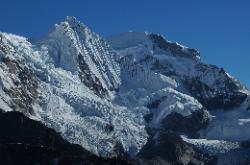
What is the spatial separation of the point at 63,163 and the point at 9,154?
45.8 ft

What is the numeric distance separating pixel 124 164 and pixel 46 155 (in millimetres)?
16211

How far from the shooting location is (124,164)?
6688 inches

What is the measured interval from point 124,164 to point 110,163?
108 inches

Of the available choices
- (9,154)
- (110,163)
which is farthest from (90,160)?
(9,154)

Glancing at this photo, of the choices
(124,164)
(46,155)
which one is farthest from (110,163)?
(46,155)

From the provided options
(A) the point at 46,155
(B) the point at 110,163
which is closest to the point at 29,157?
(A) the point at 46,155

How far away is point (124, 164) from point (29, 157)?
19.3 m

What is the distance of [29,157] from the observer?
173750 mm

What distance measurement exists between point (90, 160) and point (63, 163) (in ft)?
19.6

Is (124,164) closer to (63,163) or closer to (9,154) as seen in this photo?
(63,163)

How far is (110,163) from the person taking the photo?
170 metres

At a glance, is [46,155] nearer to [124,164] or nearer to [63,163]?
[63,163]

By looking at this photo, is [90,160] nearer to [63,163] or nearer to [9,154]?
[63,163]

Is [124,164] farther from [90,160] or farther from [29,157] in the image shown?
[29,157]
